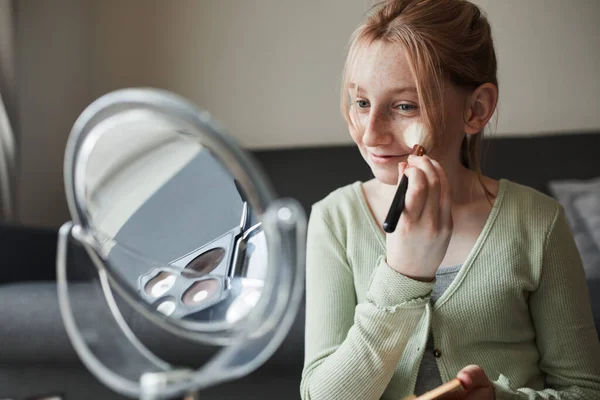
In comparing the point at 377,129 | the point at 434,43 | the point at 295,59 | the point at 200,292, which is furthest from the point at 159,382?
the point at 295,59

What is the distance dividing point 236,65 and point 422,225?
7.04 ft

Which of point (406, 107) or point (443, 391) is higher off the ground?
point (406, 107)

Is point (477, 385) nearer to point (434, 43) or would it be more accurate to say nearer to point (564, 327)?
point (564, 327)

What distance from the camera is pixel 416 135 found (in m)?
0.86

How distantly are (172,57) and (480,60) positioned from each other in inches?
81.9

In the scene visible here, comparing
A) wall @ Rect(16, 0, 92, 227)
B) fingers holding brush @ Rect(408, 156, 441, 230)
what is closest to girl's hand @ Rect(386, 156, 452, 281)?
fingers holding brush @ Rect(408, 156, 441, 230)

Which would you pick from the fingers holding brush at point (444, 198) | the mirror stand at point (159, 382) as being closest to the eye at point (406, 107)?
the fingers holding brush at point (444, 198)

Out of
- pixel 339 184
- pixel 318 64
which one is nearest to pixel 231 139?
pixel 339 184

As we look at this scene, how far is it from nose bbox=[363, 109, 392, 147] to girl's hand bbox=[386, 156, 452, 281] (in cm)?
8

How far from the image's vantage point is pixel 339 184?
246cm

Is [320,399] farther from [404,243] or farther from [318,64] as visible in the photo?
[318,64]

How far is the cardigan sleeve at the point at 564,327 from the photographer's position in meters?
0.88

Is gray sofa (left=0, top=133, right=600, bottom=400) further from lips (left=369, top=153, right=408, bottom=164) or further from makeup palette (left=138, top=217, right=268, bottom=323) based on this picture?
makeup palette (left=138, top=217, right=268, bottom=323)

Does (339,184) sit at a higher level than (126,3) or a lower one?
lower
